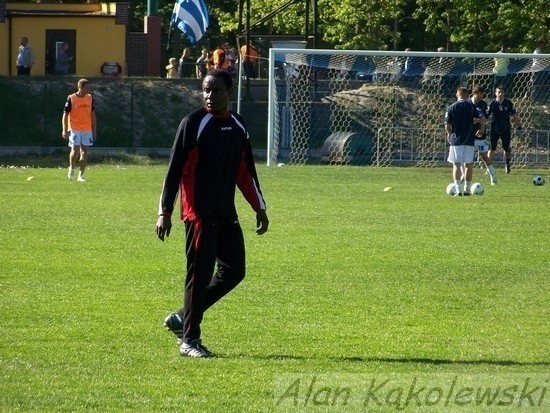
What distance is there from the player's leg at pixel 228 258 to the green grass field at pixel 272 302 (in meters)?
0.44

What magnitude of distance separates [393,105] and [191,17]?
728 centimetres

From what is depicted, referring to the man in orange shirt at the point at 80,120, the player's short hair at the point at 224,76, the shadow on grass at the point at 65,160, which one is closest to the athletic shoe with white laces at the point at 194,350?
the player's short hair at the point at 224,76

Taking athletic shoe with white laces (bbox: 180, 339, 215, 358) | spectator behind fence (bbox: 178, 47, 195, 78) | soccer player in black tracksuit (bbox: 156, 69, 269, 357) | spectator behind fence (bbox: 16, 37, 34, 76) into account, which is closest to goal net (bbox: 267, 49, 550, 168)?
spectator behind fence (bbox: 178, 47, 195, 78)

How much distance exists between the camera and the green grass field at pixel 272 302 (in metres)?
7.74

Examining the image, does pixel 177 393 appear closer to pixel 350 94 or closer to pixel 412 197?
pixel 412 197

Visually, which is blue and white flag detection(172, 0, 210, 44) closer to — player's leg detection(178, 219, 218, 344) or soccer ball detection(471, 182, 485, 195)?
soccer ball detection(471, 182, 485, 195)

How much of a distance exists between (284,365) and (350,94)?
28340 mm

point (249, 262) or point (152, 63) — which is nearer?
point (249, 262)

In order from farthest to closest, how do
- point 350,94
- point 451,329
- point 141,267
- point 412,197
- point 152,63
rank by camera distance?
point 152,63 → point 350,94 → point 412,197 → point 141,267 → point 451,329

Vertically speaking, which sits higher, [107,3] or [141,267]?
[107,3]

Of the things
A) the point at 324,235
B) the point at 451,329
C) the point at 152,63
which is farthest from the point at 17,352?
the point at 152,63

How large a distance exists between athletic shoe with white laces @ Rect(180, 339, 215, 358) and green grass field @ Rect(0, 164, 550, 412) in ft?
0.32

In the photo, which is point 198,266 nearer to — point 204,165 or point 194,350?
point 194,350

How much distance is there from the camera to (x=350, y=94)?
36062 millimetres
